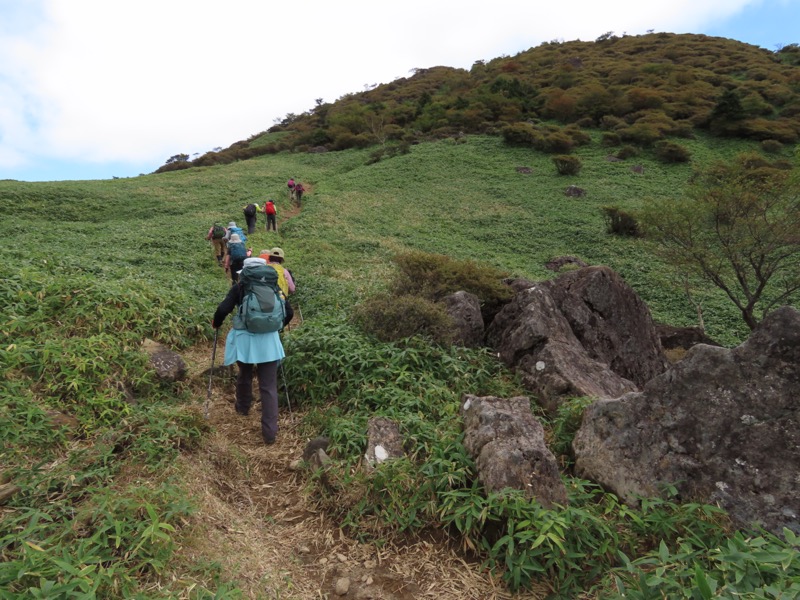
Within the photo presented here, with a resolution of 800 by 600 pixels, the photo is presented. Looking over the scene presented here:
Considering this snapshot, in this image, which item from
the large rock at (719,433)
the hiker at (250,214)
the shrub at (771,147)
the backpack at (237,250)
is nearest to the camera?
the large rock at (719,433)

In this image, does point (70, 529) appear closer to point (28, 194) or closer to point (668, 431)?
point (668, 431)

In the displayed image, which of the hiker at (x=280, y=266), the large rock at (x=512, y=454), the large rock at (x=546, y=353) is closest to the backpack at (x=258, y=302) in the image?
the hiker at (x=280, y=266)

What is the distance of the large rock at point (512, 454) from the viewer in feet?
13.4

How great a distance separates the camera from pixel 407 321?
748 cm

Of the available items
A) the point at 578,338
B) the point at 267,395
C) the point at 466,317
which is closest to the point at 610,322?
the point at 578,338

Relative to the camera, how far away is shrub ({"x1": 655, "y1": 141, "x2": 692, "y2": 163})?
37.0 metres

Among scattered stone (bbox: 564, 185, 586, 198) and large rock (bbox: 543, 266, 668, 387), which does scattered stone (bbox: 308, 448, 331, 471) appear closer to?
large rock (bbox: 543, 266, 668, 387)

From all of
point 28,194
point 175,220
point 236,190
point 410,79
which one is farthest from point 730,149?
point 410,79

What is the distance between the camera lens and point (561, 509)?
391 cm

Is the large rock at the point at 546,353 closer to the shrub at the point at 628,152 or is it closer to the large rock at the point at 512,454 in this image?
the large rock at the point at 512,454

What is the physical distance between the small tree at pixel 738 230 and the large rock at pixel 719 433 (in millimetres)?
14408

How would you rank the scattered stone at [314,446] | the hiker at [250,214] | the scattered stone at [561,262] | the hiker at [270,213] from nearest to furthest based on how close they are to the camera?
the scattered stone at [314,446]
the hiker at [250,214]
the hiker at [270,213]
the scattered stone at [561,262]

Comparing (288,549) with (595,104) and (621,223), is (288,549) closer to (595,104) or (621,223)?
(621,223)

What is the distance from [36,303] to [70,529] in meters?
4.66
